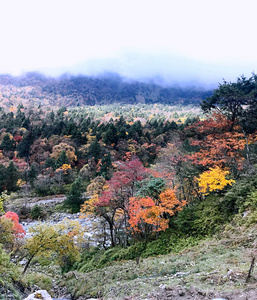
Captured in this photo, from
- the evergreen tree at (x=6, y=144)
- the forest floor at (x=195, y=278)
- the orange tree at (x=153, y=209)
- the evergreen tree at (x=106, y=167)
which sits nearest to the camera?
the forest floor at (x=195, y=278)

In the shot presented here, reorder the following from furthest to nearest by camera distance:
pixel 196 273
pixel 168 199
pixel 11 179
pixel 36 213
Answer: pixel 11 179 < pixel 36 213 < pixel 168 199 < pixel 196 273

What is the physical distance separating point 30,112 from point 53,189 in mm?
58723

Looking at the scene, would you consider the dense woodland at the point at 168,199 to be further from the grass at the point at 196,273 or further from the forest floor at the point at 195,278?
the grass at the point at 196,273

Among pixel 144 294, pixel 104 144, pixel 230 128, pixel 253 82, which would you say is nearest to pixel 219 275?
pixel 144 294

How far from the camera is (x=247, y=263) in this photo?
23.3 feet

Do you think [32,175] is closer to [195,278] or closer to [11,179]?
[11,179]

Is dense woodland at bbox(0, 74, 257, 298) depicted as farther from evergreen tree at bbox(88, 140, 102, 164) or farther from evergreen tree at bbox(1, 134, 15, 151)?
evergreen tree at bbox(1, 134, 15, 151)

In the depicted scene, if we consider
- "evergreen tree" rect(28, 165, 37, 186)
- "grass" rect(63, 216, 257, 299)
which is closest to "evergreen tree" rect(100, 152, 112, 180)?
"evergreen tree" rect(28, 165, 37, 186)

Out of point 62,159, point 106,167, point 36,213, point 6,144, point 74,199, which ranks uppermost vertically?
point 6,144

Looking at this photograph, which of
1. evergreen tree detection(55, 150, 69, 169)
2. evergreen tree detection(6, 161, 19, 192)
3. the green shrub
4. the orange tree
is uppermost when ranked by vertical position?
the orange tree

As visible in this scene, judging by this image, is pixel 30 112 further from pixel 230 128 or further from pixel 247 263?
pixel 247 263

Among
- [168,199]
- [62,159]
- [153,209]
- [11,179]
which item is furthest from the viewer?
[62,159]

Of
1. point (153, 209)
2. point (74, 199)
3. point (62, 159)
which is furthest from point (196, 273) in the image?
point (62, 159)

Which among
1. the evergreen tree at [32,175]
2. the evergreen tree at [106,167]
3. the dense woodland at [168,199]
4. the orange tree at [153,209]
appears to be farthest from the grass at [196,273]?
the evergreen tree at [32,175]
